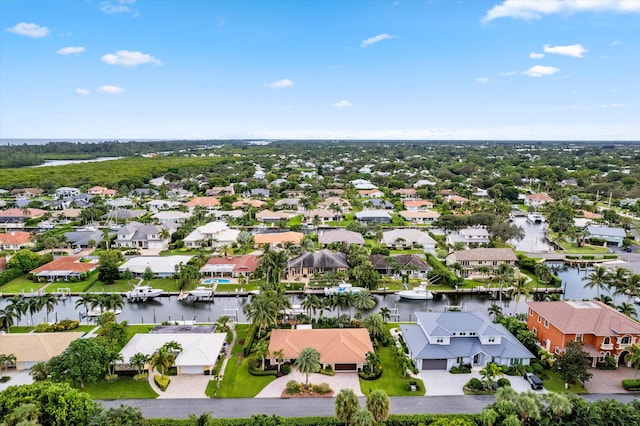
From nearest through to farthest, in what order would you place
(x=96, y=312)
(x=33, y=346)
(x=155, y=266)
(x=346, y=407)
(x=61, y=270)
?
(x=346, y=407) → (x=33, y=346) → (x=96, y=312) → (x=61, y=270) → (x=155, y=266)

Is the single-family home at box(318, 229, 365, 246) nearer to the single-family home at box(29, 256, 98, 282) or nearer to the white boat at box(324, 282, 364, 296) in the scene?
the white boat at box(324, 282, 364, 296)

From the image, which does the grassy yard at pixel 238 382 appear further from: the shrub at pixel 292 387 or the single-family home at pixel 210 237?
the single-family home at pixel 210 237

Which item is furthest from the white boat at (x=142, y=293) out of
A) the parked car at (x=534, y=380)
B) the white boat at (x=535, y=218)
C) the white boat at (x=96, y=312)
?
the white boat at (x=535, y=218)

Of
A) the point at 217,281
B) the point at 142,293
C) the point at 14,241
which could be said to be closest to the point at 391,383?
the point at 217,281

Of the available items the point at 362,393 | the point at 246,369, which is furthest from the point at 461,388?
the point at 246,369

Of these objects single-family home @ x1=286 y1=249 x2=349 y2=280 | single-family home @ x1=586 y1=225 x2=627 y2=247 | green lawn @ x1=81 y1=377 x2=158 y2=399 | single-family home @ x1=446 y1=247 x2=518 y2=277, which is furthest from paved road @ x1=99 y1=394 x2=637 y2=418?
single-family home @ x1=586 y1=225 x2=627 y2=247

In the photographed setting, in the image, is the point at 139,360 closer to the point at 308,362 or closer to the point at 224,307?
the point at 308,362
